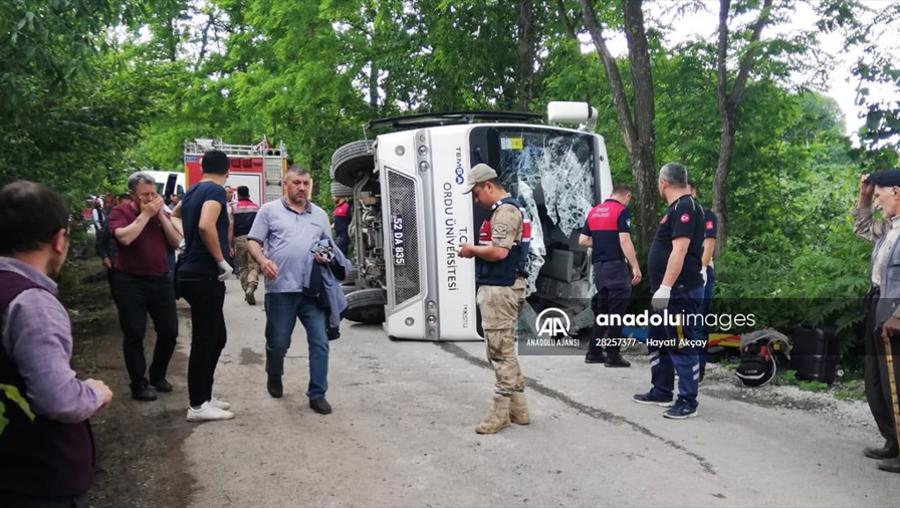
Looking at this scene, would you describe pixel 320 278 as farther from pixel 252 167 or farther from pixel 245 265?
pixel 252 167

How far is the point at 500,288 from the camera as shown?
5422 mm

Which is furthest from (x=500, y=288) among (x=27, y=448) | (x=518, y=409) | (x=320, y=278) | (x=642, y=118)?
(x=642, y=118)

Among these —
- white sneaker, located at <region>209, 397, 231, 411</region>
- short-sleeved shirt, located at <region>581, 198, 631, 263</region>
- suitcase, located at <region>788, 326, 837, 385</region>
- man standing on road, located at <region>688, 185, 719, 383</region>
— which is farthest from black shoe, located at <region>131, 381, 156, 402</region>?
suitcase, located at <region>788, 326, 837, 385</region>

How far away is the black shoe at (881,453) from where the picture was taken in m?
4.83

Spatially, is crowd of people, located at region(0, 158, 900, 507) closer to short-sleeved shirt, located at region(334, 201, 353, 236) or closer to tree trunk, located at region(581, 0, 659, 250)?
tree trunk, located at region(581, 0, 659, 250)

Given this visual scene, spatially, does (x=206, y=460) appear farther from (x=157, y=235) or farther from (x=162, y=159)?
(x=162, y=159)

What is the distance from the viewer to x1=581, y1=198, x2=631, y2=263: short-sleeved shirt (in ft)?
25.3

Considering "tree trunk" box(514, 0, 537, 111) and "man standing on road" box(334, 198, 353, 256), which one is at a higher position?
"tree trunk" box(514, 0, 537, 111)

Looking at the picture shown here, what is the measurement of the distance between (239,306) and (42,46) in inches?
255

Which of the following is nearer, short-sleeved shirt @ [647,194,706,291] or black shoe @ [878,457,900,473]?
black shoe @ [878,457,900,473]

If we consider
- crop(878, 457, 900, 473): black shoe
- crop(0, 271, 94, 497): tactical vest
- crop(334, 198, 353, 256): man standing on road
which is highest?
crop(334, 198, 353, 256): man standing on road

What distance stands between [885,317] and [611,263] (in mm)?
3295

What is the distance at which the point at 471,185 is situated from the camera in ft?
18.3

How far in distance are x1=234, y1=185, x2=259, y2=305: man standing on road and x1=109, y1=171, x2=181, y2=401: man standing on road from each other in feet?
17.5
